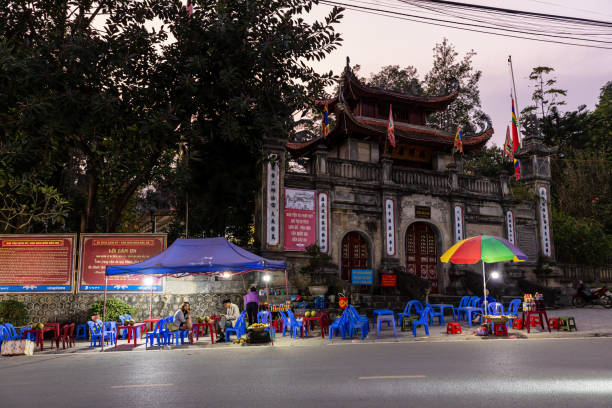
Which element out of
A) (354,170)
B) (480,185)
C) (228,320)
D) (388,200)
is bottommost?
(228,320)

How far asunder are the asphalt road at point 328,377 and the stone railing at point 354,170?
37.8ft

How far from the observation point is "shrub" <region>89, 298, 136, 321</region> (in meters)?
14.2

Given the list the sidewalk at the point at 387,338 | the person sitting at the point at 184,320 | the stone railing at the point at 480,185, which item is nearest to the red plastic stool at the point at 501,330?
the sidewalk at the point at 387,338

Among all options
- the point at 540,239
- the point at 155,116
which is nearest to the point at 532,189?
the point at 540,239

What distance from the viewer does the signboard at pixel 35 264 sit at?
579 inches

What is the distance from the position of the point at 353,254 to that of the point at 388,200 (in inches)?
116

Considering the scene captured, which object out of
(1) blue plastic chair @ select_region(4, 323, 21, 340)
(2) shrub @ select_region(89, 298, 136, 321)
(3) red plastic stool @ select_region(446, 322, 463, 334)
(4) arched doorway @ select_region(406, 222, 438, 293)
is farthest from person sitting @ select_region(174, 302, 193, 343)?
(4) arched doorway @ select_region(406, 222, 438, 293)

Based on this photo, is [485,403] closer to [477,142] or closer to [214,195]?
[214,195]

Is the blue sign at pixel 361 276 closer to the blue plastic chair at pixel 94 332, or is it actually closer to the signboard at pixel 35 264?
the blue plastic chair at pixel 94 332

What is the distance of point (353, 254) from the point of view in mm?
21391

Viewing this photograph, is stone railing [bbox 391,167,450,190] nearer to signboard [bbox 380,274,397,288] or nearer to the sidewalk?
signboard [bbox 380,274,397,288]

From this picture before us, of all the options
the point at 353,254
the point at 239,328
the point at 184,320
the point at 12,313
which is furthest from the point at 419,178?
the point at 12,313

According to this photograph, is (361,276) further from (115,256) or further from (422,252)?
(115,256)

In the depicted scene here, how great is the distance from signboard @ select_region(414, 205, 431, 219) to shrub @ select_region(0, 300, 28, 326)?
53.1ft
